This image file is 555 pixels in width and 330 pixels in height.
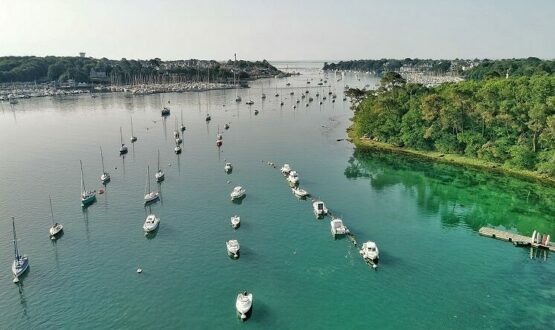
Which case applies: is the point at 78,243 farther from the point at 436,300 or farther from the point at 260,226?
the point at 436,300

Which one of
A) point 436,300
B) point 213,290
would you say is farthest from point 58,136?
point 436,300

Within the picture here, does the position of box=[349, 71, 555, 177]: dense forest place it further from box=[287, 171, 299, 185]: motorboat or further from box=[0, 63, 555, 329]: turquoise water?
box=[287, 171, 299, 185]: motorboat

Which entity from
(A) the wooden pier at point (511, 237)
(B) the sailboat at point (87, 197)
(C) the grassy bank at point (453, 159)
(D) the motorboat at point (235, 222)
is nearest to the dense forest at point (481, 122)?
(C) the grassy bank at point (453, 159)

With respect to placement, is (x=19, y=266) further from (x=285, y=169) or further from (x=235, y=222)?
(x=285, y=169)

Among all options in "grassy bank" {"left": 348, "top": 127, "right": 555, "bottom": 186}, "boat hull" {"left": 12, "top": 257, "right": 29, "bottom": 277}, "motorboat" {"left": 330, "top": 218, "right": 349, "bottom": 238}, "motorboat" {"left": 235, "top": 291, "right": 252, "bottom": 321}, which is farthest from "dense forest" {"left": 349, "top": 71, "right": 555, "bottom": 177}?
"boat hull" {"left": 12, "top": 257, "right": 29, "bottom": 277}

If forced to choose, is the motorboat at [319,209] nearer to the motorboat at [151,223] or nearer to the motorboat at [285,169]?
the motorboat at [285,169]
